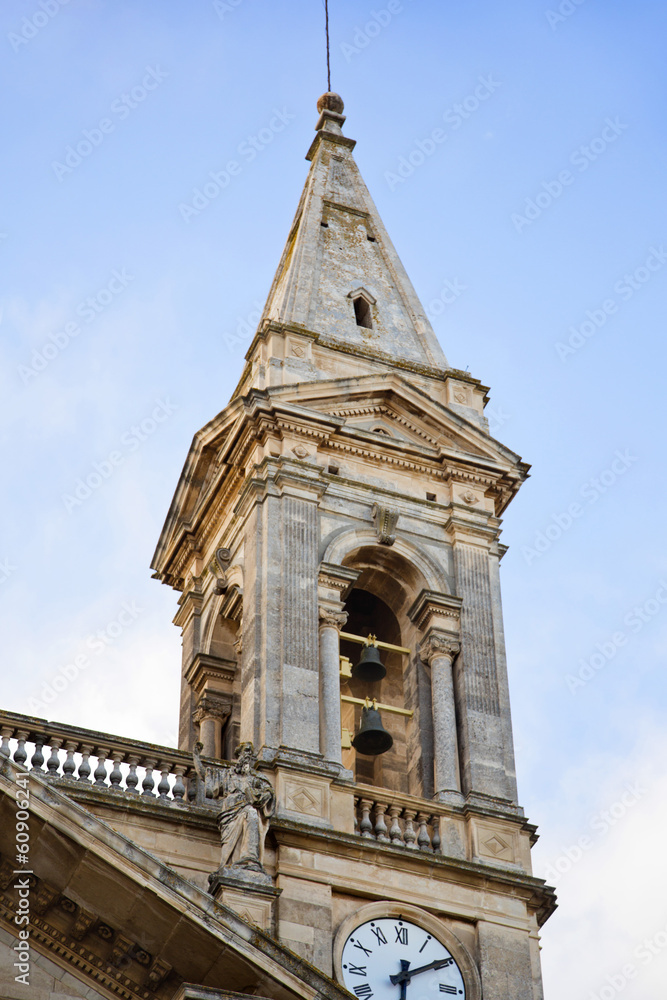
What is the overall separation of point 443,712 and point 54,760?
6.56 m

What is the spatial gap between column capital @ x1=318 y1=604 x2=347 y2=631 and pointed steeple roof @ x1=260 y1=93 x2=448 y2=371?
19.7ft

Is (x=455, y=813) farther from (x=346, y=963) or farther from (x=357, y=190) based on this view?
(x=357, y=190)

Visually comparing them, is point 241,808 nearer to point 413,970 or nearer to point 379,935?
point 379,935

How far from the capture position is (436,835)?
1078 inches

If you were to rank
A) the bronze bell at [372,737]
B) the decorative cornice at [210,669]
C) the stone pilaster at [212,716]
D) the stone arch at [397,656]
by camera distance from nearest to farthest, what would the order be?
the bronze bell at [372,737], the stone arch at [397,656], the stone pilaster at [212,716], the decorative cornice at [210,669]

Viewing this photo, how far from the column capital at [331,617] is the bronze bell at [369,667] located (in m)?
0.64

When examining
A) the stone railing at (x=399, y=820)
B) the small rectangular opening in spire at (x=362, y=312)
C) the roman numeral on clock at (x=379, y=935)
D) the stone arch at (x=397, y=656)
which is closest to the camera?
the roman numeral on clock at (x=379, y=935)

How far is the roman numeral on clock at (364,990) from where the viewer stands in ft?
82.3

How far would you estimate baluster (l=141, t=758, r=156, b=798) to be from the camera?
86.0 feet

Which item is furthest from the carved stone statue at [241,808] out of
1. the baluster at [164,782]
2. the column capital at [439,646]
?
the column capital at [439,646]

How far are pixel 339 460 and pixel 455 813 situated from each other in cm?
688

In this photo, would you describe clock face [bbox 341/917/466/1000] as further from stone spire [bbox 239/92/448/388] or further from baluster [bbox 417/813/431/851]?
stone spire [bbox 239/92/448/388]

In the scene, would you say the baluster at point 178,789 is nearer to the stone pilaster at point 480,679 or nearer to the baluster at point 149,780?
the baluster at point 149,780

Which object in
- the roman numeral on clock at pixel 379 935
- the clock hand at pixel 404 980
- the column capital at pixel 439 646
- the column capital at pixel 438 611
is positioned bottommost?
the clock hand at pixel 404 980
